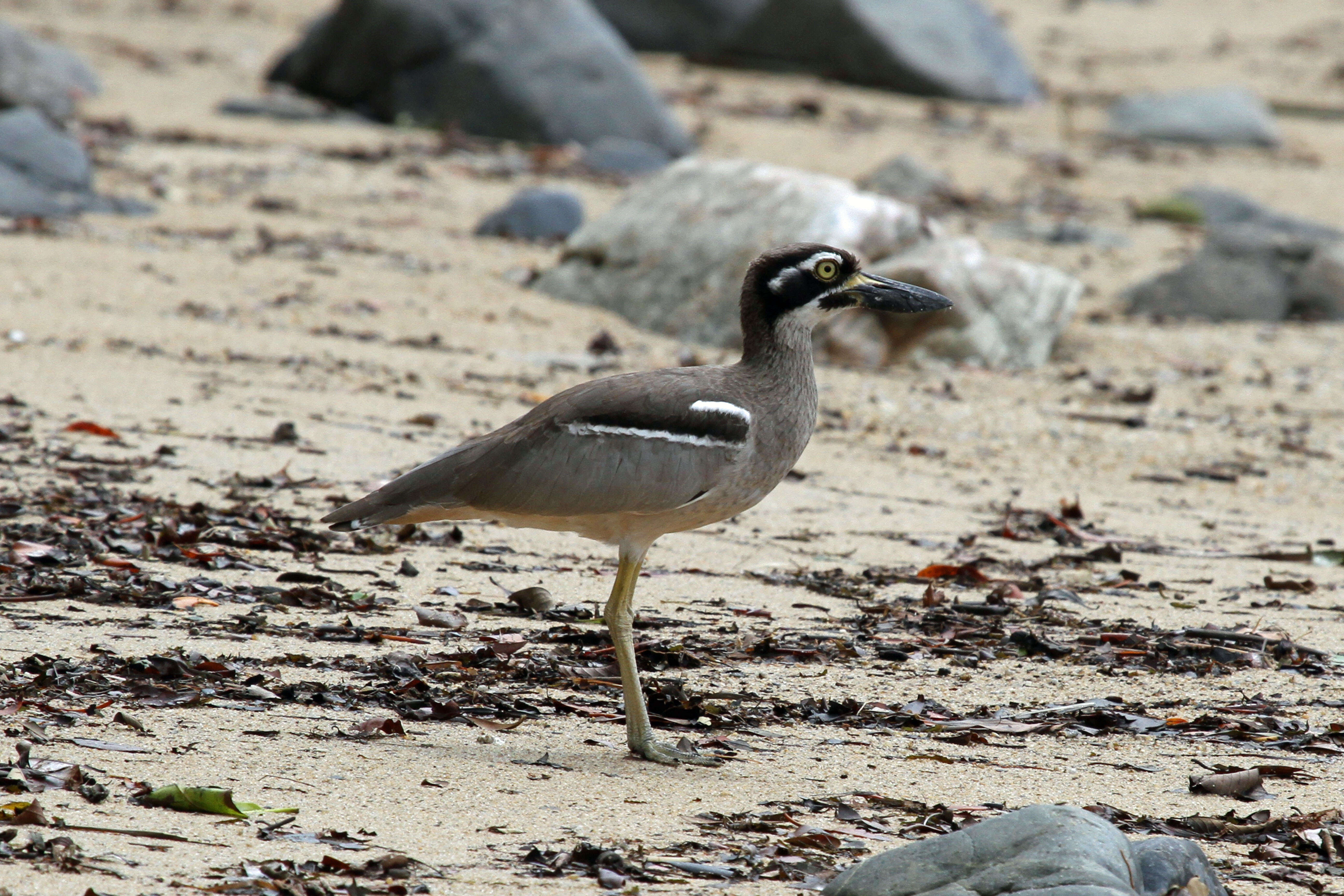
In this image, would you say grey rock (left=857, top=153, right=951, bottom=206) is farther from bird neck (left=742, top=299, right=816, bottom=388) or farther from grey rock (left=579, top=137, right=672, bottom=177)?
bird neck (left=742, top=299, right=816, bottom=388)

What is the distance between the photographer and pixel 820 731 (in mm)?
4445

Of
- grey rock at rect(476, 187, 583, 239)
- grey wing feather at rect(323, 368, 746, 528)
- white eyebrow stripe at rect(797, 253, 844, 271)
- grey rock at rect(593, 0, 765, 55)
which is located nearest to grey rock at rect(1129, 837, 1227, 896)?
grey wing feather at rect(323, 368, 746, 528)

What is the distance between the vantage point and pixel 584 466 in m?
4.54

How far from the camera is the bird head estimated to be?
16.1ft

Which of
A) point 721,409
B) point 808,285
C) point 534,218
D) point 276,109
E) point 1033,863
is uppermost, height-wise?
point 276,109

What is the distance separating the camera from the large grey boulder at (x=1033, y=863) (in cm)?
309

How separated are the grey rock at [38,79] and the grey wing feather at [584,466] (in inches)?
Answer: 415

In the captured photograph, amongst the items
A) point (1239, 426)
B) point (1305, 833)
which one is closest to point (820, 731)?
point (1305, 833)

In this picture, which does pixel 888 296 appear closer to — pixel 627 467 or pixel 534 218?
pixel 627 467

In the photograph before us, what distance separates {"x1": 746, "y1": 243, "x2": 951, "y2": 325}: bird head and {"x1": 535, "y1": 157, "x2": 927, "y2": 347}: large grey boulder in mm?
4855

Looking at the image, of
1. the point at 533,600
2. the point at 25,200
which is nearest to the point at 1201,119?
the point at 25,200

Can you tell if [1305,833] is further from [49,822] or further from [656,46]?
[656,46]

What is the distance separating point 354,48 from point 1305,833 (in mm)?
13649

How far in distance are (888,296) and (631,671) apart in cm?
146
